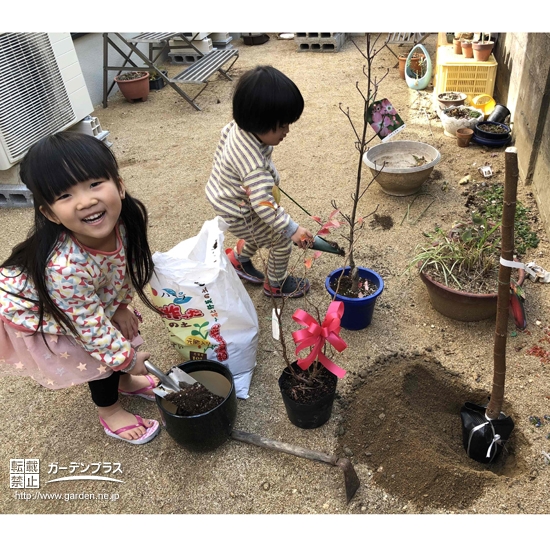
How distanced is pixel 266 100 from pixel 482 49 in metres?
3.47

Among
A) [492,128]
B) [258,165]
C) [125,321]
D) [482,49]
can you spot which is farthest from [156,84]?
[125,321]

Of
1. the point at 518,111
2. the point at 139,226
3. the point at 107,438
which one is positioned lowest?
the point at 107,438

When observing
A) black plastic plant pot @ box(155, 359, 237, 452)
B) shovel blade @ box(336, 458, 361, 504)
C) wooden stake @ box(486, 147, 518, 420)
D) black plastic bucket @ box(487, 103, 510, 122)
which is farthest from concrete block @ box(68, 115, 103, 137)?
wooden stake @ box(486, 147, 518, 420)

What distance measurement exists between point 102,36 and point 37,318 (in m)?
5.37

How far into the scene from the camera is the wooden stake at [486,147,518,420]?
1.43 meters

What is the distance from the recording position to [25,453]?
2.09 m

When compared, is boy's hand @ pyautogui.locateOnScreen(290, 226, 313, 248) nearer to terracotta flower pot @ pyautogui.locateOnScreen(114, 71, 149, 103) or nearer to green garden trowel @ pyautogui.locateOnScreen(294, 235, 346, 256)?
green garden trowel @ pyautogui.locateOnScreen(294, 235, 346, 256)

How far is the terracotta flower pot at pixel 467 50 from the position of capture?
15.3 ft

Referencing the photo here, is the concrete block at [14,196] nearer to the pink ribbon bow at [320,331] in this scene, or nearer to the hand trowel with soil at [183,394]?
the hand trowel with soil at [183,394]

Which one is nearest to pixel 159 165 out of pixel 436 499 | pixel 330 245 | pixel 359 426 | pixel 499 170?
pixel 330 245

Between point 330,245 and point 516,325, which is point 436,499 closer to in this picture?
point 516,325

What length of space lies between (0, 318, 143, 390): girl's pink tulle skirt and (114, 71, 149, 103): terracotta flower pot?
184 inches

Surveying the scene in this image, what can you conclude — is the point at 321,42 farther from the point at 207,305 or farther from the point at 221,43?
the point at 207,305

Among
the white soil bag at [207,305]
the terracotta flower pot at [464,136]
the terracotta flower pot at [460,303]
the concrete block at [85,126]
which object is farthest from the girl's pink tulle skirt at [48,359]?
the terracotta flower pot at [464,136]
